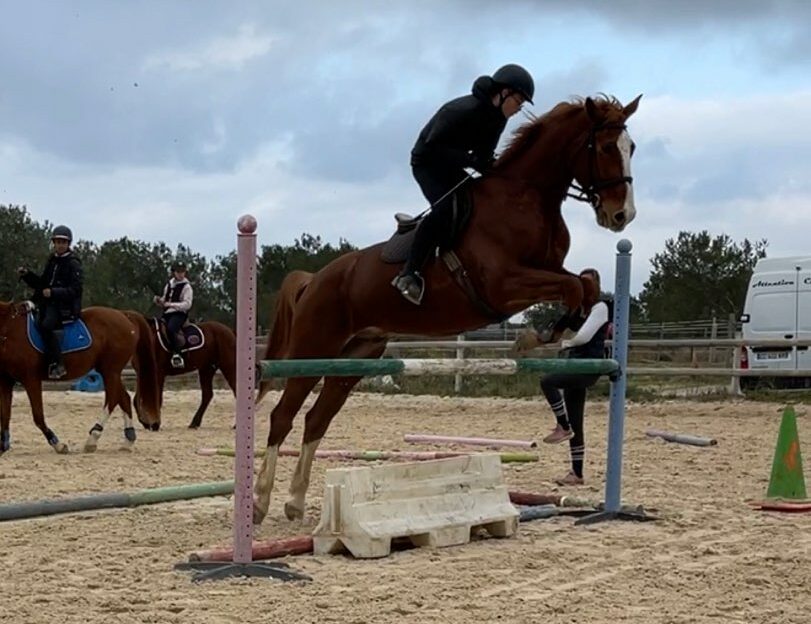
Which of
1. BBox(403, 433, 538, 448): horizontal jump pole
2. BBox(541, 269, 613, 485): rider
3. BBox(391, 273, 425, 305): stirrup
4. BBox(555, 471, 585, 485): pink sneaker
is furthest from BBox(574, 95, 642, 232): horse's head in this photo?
BBox(403, 433, 538, 448): horizontal jump pole

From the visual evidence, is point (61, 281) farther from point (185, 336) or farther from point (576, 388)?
point (576, 388)

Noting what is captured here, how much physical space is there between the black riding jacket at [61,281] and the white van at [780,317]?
11.3m

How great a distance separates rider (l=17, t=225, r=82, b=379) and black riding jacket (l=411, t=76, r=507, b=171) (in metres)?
5.94

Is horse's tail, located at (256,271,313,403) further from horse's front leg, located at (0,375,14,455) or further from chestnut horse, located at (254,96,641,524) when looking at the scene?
horse's front leg, located at (0,375,14,455)

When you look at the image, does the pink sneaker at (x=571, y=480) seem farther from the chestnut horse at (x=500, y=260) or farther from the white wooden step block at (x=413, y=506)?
the chestnut horse at (x=500, y=260)

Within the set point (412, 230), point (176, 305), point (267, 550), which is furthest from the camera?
point (176, 305)

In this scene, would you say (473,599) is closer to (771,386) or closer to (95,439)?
(95,439)

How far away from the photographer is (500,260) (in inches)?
243

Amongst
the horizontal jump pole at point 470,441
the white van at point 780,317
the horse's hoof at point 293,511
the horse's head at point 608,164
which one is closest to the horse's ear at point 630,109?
the horse's head at point 608,164

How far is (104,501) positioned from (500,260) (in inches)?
114

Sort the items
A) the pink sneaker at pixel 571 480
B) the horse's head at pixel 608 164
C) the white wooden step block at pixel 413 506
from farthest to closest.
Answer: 1. the pink sneaker at pixel 571 480
2. the horse's head at pixel 608 164
3. the white wooden step block at pixel 413 506

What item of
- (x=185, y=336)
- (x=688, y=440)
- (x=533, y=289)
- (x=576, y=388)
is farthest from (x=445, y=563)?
(x=185, y=336)

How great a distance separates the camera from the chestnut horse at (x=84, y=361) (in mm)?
11312

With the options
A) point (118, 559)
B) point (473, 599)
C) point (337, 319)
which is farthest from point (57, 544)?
point (473, 599)
